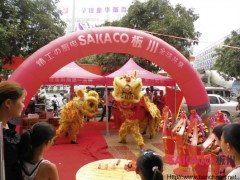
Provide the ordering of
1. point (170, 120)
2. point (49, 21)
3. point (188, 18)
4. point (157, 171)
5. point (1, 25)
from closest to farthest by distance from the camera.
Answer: point (157, 171)
point (170, 120)
point (1, 25)
point (49, 21)
point (188, 18)

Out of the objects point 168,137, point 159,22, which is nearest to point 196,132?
point 168,137

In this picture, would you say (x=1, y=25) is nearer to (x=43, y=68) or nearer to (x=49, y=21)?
(x=43, y=68)

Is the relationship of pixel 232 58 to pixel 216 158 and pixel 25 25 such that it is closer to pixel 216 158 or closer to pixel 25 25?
pixel 25 25

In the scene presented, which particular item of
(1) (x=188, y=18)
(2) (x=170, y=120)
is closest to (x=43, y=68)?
(2) (x=170, y=120)

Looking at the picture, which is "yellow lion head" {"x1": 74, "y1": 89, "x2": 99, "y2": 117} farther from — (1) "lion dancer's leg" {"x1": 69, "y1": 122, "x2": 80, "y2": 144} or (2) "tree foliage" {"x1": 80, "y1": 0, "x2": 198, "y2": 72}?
(2) "tree foliage" {"x1": 80, "y1": 0, "x2": 198, "y2": 72}

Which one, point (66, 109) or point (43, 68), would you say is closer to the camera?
point (43, 68)

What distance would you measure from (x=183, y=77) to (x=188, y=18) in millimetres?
7554

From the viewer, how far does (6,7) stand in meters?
6.27

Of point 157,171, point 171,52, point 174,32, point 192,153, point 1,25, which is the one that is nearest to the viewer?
point 157,171

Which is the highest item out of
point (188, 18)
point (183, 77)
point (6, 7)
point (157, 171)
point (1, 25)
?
point (188, 18)

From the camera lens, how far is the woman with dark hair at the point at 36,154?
1711 mm

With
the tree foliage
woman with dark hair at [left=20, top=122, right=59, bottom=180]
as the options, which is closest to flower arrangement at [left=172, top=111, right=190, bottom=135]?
woman with dark hair at [left=20, top=122, right=59, bottom=180]

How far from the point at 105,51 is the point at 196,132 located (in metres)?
3.26

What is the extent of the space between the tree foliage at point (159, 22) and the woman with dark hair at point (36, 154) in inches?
418
